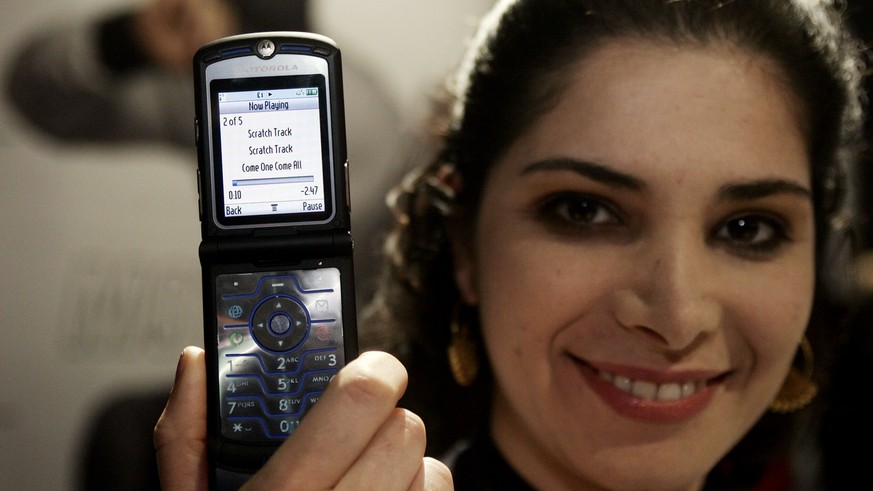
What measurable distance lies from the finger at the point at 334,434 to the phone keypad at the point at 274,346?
68 millimetres

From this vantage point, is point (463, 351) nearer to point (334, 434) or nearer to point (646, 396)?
point (646, 396)

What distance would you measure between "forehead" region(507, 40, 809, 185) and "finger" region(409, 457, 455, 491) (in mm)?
330

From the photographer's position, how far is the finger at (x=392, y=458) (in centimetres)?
43

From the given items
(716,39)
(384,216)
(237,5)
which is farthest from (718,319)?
(237,5)

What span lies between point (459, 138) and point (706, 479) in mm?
599

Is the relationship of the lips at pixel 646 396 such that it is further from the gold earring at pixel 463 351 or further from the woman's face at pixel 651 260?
the gold earring at pixel 463 351

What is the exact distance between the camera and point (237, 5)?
129 centimetres

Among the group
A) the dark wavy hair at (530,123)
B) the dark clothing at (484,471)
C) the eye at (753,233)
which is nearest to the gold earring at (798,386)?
the dark wavy hair at (530,123)

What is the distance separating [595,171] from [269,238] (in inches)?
12.6

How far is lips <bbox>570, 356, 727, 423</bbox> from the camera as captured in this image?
72 cm

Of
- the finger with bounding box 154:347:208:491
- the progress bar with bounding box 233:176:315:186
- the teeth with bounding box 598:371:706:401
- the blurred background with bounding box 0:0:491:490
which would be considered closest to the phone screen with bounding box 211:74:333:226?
the progress bar with bounding box 233:176:315:186

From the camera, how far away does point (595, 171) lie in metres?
0.68

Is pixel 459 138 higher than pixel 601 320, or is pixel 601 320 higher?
pixel 459 138

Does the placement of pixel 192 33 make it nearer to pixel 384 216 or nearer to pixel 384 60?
pixel 384 60
